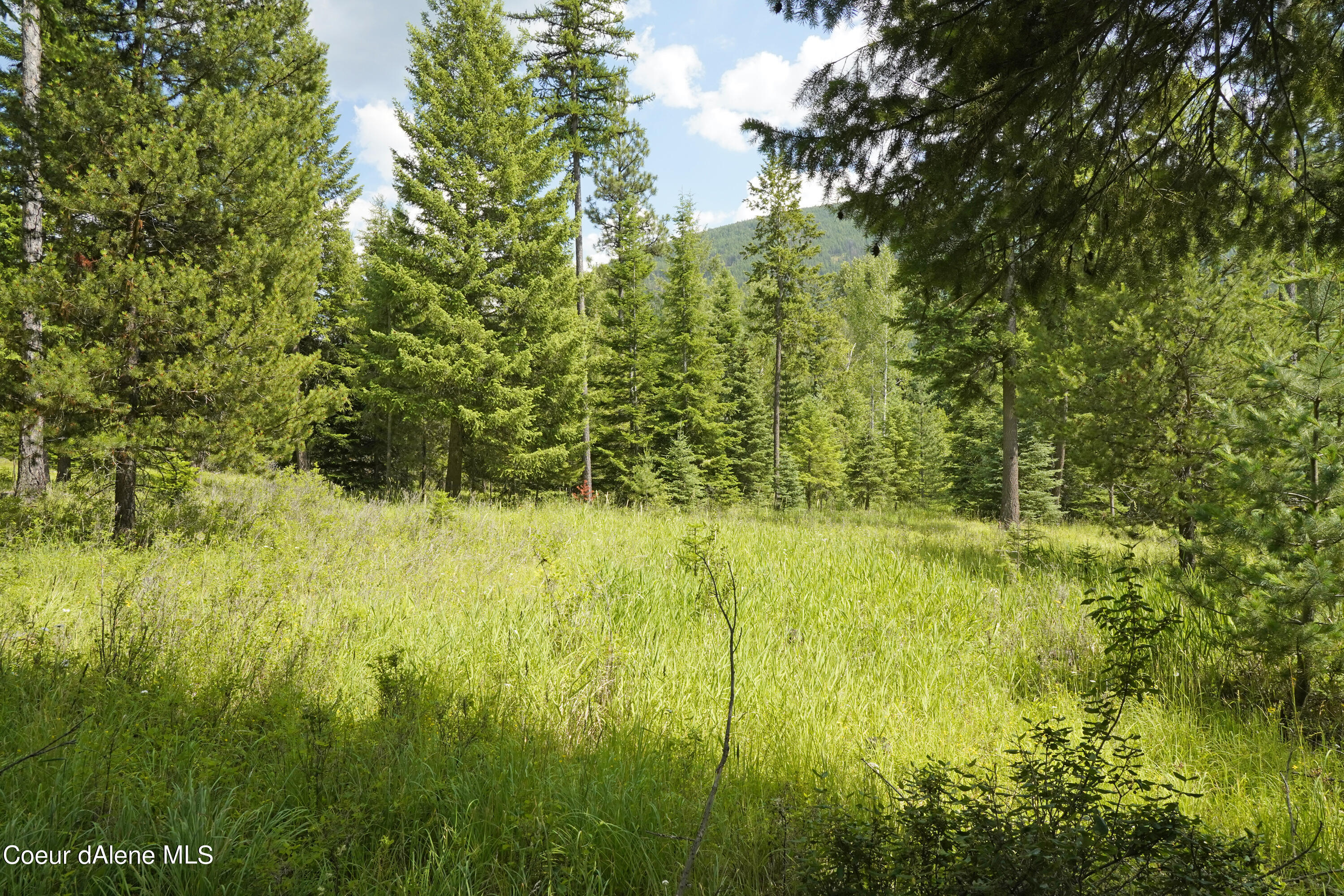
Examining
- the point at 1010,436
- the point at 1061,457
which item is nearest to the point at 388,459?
the point at 1010,436

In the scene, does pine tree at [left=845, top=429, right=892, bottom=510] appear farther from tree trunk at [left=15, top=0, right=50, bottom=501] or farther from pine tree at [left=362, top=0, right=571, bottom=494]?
tree trunk at [left=15, top=0, right=50, bottom=501]

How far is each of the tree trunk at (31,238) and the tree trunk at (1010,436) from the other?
1521 cm

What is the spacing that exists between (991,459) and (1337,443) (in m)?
18.9

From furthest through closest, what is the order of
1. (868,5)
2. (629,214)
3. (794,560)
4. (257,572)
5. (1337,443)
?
(629,214)
(794,560)
(257,572)
(1337,443)
(868,5)

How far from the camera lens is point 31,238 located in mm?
8062

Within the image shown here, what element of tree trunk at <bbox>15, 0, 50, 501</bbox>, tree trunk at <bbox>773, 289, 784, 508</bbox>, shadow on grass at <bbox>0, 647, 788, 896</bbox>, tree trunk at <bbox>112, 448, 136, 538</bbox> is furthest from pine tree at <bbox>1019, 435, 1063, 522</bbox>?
tree trunk at <bbox>15, 0, 50, 501</bbox>

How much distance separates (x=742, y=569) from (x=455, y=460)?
9.13 meters

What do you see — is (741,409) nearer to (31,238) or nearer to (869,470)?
(869,470)

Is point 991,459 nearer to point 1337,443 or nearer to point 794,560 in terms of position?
point 794,560

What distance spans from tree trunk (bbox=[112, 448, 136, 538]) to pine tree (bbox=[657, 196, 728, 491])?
14.7 m

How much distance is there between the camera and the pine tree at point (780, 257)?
68.7 ft

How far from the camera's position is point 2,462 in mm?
15883

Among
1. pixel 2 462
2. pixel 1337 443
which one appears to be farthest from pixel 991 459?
pixel 2 462

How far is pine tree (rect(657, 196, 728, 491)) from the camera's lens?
2006 centimetres
